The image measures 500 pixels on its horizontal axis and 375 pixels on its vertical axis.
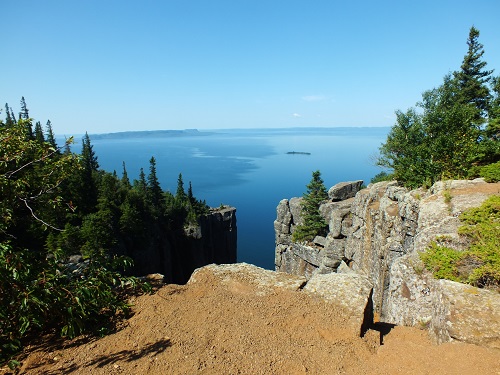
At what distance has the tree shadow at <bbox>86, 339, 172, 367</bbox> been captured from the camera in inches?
267

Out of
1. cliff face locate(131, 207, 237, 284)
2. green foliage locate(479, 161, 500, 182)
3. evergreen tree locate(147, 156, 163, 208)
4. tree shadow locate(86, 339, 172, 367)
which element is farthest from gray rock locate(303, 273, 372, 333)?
evergreen tree locate(147, 156, 163, 208)

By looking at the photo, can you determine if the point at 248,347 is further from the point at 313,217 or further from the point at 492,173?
the point at 313,217

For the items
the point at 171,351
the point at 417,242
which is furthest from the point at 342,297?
the point at 171,351

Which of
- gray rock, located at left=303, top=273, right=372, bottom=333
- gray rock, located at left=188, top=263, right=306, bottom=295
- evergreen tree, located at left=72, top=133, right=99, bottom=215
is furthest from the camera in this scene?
evergreen tree, located at left=72, top=133, right=99, bottom=215

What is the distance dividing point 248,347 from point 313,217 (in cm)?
3783

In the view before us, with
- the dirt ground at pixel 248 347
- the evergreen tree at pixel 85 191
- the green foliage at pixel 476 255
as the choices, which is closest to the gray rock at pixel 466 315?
the dirt ground at pixel 248 347

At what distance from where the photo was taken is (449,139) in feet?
66.6

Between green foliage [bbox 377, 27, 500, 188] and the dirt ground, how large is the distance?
1544 cm

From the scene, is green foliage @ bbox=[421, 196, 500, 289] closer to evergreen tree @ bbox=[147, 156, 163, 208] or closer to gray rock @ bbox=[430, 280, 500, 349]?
gray rock @ bbox=[430, 280, 500, 349]

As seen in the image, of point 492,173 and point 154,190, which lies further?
point 154,190

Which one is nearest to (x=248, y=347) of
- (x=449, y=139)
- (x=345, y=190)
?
(x=449, y=139)

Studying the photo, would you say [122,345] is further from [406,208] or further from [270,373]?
[406,208]

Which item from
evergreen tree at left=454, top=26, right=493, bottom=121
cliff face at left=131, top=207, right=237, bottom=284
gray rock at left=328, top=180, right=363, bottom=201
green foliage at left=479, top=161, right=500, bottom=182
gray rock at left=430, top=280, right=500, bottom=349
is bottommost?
cliff face at left=131, top=207, right=237, bottom=284

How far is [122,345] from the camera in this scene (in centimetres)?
741
